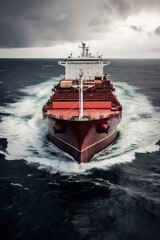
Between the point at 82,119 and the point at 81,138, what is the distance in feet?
4.58

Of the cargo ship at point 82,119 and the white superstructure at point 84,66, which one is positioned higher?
the white superstructure at point 84,66

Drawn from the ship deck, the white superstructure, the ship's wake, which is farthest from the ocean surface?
the white superstructure

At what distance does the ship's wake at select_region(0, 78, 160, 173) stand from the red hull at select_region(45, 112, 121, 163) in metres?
0.65

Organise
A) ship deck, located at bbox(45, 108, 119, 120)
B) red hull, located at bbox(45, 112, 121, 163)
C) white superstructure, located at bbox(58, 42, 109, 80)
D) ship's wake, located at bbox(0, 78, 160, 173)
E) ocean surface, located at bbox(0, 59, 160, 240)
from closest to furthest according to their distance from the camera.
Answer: ocean surface, located at bbox(0, 59, 160, 240)
red hull, located at bbox(45, 112, 121, 163)
ship's wake, located at bbox(0, 78, 160, 173)
ship deck, located at bbox(45, 108, 119, 120)
white superstructure, located at bbox(58, 42, 109, 80)

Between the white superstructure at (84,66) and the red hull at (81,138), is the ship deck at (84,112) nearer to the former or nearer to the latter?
the red hull at (81,138)

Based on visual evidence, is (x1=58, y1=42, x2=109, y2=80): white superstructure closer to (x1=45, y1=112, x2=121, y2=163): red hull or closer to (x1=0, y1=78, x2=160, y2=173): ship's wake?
(x1=0, y1=78, x2=160, y2=173): ship's wake

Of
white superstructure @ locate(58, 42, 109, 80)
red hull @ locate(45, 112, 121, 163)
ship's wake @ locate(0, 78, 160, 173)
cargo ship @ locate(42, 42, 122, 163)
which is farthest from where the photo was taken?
white superstructure @ locate(58, 42, 109, 80)

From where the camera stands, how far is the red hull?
1405 centimetres

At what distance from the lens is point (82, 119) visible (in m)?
14.4

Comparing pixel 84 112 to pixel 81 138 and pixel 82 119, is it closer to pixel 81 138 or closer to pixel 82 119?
pixel 82 119

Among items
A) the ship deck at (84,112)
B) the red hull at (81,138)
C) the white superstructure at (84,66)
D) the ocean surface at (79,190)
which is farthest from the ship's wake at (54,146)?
the white superstructure at (84,66)

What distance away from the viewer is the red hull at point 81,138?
14047 mm

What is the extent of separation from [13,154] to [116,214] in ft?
34.3

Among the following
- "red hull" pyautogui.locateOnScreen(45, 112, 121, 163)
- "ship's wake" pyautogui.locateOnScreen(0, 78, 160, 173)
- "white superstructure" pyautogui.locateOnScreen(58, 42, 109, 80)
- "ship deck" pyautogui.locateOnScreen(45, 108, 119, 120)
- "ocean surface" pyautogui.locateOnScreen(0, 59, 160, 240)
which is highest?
"white superstructure" pyautogui.locateOnScreen(58, 42, 109, 80)
